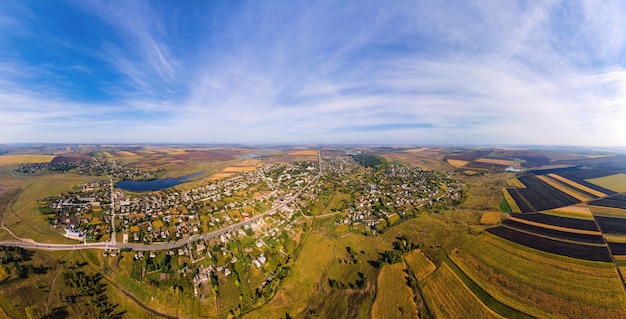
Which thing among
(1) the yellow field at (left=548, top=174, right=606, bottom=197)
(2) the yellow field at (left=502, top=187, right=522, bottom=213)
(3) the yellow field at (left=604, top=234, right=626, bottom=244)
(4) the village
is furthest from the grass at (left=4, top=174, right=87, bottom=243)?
(1) the yellow field at (left=548, top=174, right=606, bottom=197)

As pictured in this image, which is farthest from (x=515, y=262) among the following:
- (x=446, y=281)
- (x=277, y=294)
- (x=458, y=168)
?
(x=458, y=168)

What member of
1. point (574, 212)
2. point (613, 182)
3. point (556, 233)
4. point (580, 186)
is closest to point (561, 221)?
point (574, 212)

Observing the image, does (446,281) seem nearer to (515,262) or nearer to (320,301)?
(515,262)

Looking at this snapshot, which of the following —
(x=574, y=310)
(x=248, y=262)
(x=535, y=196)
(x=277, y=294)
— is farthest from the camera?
(x=535, y=196)

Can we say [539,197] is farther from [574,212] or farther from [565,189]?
[565,189]

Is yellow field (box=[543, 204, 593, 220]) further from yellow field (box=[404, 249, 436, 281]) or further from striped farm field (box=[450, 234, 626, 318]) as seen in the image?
yellow field (box=[404, 249, 436, 281])

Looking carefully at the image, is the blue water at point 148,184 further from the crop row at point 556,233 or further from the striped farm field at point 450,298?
the crop row at point 556,233

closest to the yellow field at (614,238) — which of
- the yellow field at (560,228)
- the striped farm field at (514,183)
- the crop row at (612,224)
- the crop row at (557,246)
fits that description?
the yellow field at (560,228)
